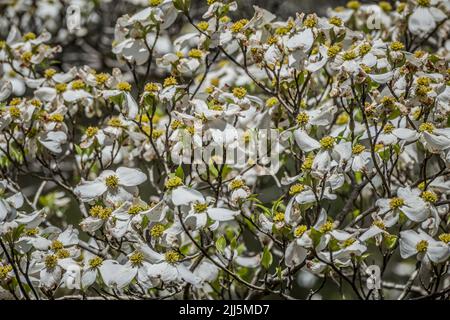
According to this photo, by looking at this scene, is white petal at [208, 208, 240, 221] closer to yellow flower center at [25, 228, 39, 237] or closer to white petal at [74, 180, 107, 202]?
white petal at [74, 180, 107, 202]

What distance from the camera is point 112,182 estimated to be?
1411 millimetres

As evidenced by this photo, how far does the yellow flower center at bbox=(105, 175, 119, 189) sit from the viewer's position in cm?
141

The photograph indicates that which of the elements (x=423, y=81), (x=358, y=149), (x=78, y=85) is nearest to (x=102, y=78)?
(x=78, y=85)

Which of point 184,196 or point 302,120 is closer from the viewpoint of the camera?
point 184,196

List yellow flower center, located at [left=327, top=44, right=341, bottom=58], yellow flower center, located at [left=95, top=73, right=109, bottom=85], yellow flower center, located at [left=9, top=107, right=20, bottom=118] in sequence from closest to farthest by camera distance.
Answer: yellow flower center, located at [left=327, top=44, right=341, bottom=58] < yellow flower center, located at [left=9, top=107, right=20, bottom=118] < yellow flower center, located at [left=95, top=73, right=109, bottom=85]

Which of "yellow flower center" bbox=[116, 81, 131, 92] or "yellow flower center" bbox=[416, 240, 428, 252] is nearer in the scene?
"yellow flower center" bbox=[416, 240, 428, 252]

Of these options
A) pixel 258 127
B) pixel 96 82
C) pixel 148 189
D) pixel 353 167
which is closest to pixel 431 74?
pixel 353 167

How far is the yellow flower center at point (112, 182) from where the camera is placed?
141cm

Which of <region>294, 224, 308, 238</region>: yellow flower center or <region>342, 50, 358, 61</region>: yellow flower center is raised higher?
<region>342, 50, 358, 61</region>: yellow flower center

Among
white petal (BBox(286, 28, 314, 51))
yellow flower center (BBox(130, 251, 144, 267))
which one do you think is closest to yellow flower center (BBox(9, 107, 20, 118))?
yellow flower center (BBox(130, 251, 144, 267))

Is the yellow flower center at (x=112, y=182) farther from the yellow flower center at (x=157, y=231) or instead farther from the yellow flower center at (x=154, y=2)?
the yellow flower center at (x=154, y=2)

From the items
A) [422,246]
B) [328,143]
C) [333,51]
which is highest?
[333,51]

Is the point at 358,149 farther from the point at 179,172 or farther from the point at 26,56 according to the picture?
the point at 26,56
